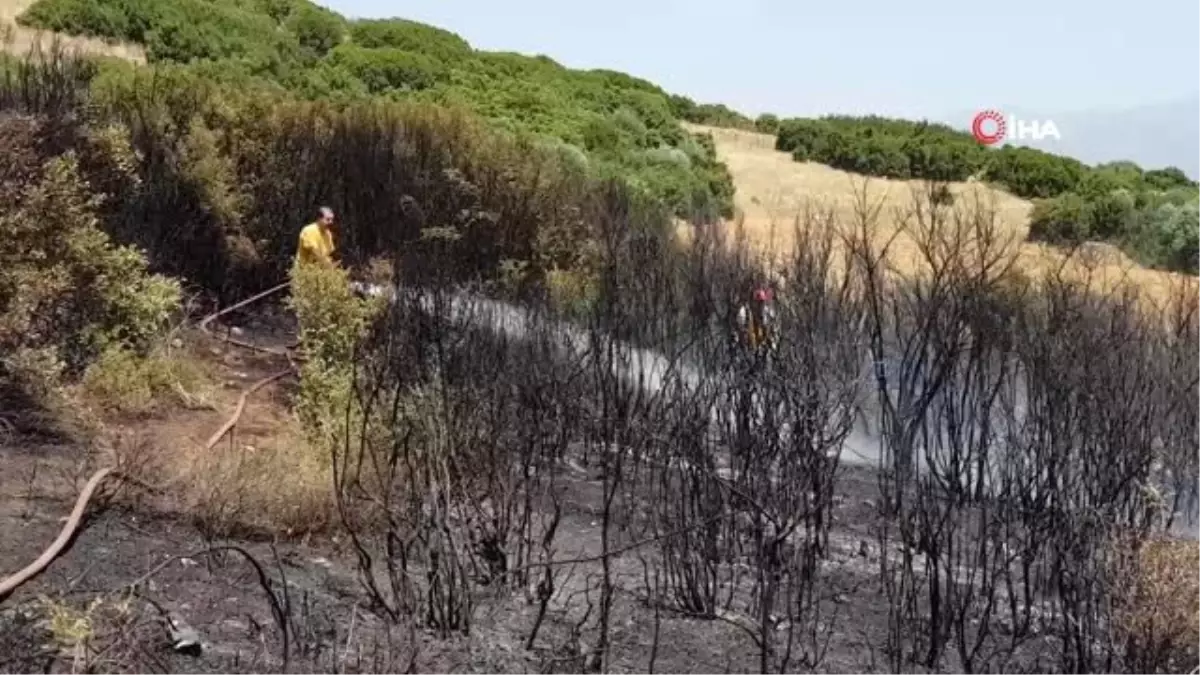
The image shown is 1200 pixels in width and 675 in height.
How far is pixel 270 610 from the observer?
658cm

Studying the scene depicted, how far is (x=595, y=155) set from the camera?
2856 centimetres

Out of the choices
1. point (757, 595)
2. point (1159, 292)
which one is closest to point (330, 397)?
point (757, 595)

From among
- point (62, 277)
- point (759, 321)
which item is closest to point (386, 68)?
point (62, 277)

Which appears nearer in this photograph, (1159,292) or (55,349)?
(55,349)

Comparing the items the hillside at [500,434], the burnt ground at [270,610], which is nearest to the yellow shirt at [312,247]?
the hillside at [500,434]

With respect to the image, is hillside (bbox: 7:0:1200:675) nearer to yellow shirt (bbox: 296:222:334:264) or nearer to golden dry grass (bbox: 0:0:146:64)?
yellow shirt (bbox: 296:222:334:264)

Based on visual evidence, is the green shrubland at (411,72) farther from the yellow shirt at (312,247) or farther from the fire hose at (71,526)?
the fire hose at (71,526)

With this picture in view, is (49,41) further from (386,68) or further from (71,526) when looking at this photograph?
(71,526)

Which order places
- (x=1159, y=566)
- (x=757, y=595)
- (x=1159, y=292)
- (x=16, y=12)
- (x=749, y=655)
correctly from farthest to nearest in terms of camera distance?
(x=16, y=12)
(x=1159, y=292)
(x=757, y=595)
(x=749, y=655)
(x=1159, y=566)

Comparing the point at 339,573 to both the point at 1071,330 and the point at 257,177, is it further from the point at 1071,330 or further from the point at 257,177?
the point at 257,177

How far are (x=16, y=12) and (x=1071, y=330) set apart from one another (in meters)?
24.3

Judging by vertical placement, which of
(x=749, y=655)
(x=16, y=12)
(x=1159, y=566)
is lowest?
(x=749, y=655)

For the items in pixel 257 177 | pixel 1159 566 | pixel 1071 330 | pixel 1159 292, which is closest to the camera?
pixel 1159 566

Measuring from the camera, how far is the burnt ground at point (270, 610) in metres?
5.38
